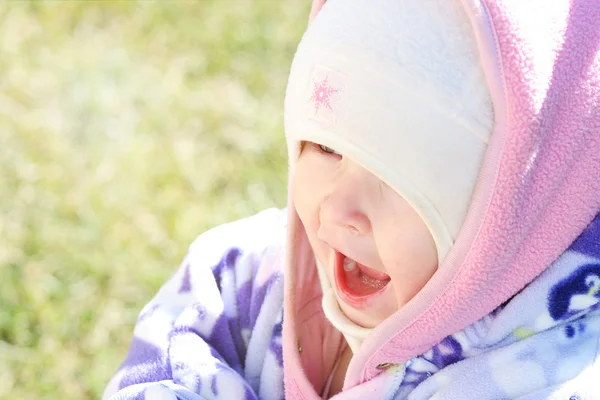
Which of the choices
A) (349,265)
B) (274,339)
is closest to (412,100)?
(349,265)

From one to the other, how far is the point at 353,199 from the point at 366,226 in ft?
0.10

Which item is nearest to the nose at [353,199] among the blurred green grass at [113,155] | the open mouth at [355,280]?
the open mouth at [355,280]

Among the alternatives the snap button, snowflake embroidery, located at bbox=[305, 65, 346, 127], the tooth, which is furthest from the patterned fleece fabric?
snowflake embroidery, located at bbox=[305, 65, 346, 127]

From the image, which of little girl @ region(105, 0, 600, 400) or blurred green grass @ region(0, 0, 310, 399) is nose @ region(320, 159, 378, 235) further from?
blurred green grass @ region(0, 0, 310, 399)

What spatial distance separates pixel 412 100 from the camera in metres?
0.77

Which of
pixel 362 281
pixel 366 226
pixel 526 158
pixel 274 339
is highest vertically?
pixel 526 158

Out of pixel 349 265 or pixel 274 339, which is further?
pixel 274 339

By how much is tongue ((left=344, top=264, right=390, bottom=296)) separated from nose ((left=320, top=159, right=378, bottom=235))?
12 cm

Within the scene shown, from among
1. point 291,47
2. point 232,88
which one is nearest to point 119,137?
point 232,88

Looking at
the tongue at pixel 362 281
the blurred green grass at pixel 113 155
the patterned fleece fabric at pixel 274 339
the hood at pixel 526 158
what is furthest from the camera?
the blurred green grass at pixel 113 155

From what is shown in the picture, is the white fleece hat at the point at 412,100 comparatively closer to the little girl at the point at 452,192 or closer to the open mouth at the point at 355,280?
the little girl at the point at 452,192

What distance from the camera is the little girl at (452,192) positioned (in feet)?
2.46

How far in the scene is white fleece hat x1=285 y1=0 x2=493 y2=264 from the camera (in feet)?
2.48

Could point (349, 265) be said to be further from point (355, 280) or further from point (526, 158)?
point (526, 158)
